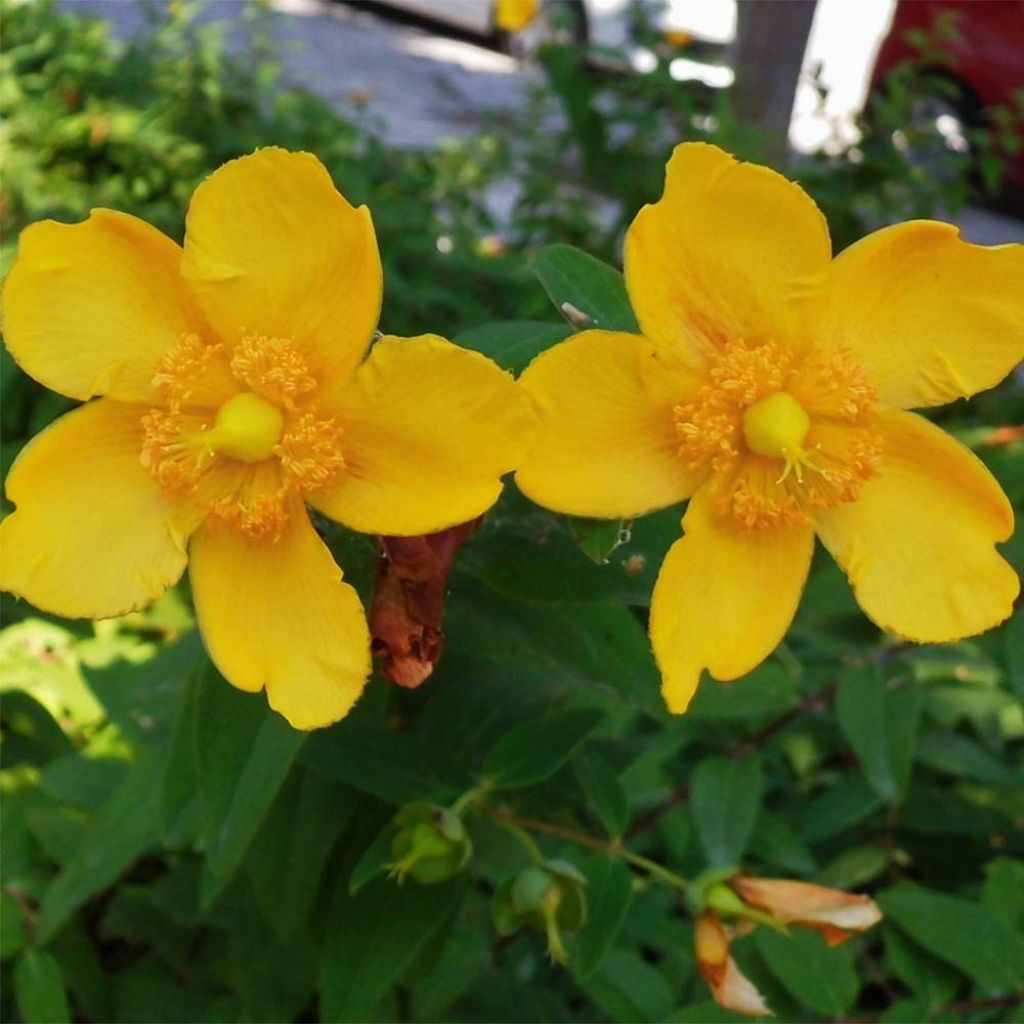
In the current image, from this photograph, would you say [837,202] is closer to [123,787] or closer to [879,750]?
[879,750]

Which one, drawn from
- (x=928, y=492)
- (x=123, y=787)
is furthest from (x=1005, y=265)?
(x=123, y=787)

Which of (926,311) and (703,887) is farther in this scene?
(703,887)

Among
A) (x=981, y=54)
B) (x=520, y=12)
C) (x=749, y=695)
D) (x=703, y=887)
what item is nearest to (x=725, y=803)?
(x=749, y=695)

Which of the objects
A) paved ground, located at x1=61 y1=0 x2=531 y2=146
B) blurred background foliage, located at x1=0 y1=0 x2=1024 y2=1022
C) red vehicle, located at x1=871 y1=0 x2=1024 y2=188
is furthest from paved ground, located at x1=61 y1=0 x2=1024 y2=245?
blurred background foliage, located at x1=0 y1=0 x2=1024 y2=1022

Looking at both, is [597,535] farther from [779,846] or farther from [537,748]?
[779,846]

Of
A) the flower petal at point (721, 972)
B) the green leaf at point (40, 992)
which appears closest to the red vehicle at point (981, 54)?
the flower petal at point (721, 972)
